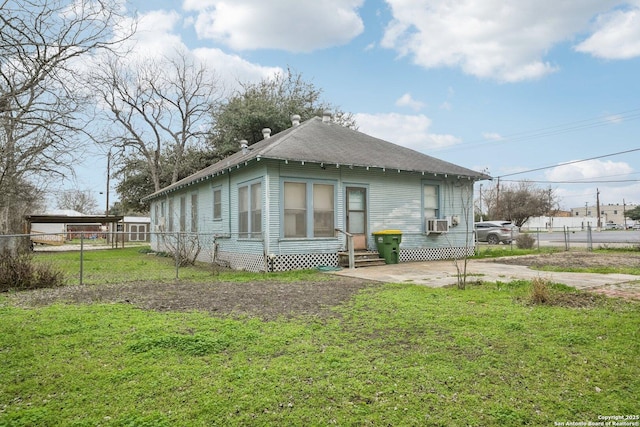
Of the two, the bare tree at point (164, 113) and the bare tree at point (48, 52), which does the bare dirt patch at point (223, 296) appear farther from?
the bare tree at point (164, 113)

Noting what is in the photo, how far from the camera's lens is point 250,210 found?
11156 millimetres

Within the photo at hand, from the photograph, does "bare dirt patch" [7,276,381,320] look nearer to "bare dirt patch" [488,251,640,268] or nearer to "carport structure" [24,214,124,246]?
Result: "bare dirt patch" [488,251,640,268]

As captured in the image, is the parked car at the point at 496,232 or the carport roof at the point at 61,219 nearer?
the carport roof at the point at 61,219

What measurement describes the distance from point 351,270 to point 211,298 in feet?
15.6

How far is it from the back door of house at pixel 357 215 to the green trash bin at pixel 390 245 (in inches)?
20.4

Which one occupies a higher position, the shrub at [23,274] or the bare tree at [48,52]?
the bare tree at [48,52]

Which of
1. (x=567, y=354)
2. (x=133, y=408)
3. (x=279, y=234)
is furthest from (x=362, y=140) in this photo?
(x=133, y=408)

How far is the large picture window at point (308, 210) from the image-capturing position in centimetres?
1069

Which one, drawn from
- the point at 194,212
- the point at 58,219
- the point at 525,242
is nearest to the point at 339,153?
the point at 194,212

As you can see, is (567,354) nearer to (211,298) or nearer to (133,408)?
(133,408)

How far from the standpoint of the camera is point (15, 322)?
4.75 m

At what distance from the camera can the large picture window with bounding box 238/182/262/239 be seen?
10.8 metres

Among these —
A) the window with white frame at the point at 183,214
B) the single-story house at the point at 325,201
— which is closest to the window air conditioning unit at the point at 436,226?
the single-story house at the point at 325,201

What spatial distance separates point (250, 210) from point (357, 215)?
11.1ft
